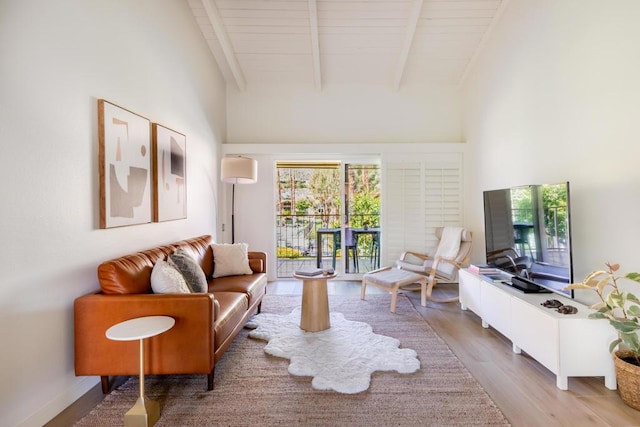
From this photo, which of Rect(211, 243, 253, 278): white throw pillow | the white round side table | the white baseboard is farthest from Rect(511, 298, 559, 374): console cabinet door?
the white baseboard

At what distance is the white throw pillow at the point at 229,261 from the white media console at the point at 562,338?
108 inches

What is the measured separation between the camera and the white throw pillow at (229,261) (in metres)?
3.63

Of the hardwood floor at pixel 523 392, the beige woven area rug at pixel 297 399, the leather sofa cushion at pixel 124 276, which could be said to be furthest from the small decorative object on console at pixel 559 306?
the leather sofa cushion at pixel 124 276

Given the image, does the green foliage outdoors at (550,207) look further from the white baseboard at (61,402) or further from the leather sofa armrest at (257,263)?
the white baseboard at (61,402)

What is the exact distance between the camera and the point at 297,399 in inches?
81.9

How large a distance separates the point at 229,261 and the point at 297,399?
1.94 meters

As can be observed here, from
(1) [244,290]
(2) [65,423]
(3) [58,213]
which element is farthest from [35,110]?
(1) [244,290]

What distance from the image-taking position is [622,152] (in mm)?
2328

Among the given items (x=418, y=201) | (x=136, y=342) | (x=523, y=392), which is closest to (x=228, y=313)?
(x=136, y=342)

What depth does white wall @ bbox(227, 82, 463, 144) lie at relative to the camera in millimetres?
5273

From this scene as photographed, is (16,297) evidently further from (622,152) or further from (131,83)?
(622,152)

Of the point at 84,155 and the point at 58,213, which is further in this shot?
the point at 84,155

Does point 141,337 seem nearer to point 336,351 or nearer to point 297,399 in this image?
point 297,399

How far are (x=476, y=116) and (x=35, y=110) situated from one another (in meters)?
5.05
